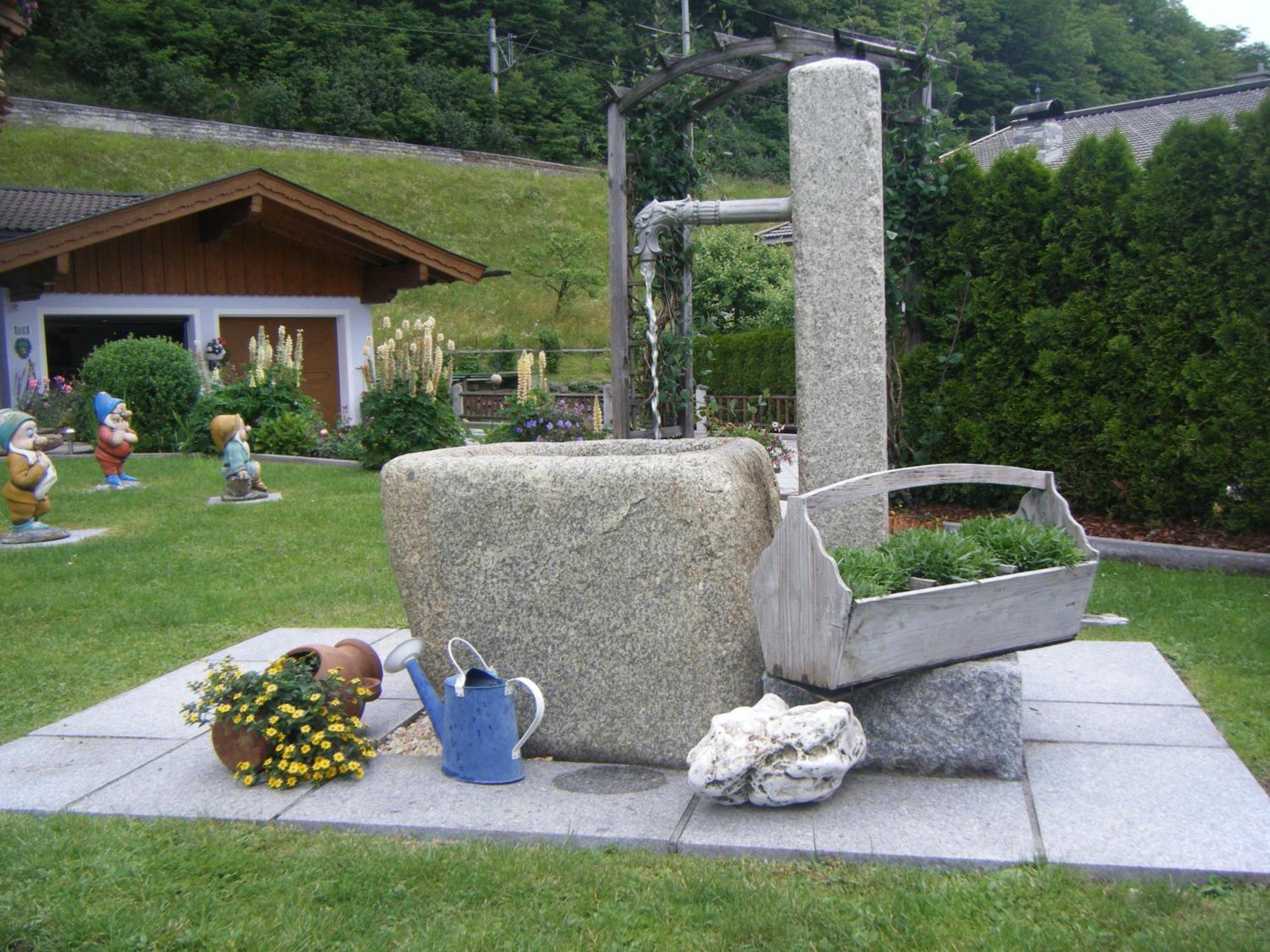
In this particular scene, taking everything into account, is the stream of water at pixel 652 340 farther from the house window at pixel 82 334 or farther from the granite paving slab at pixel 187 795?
the house window at pixel 82 334

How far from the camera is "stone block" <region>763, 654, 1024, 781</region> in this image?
353cm

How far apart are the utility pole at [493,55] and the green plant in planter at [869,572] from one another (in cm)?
4989

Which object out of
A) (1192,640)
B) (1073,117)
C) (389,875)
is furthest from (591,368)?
(389,875)

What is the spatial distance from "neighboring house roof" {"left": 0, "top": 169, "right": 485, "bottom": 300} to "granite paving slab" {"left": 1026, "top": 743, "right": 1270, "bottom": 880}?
44.8 feet

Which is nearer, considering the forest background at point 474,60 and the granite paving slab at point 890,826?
the granite paving slab at point 890,826

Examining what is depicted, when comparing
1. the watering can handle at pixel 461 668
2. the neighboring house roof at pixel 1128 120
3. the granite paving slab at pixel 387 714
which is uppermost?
the neighboring house roof at pixel 1128 120

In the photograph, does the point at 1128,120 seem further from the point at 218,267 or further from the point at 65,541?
the point at 65,541

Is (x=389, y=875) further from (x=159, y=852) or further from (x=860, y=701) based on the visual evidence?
(x=860, y=701)

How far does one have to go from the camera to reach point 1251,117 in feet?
22.2

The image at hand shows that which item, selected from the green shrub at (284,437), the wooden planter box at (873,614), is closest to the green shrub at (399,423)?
the green shrub at (284,437)

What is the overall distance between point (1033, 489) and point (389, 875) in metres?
2.91

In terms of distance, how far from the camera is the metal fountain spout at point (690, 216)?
506 centimetres

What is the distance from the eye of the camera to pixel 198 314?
54.5ft

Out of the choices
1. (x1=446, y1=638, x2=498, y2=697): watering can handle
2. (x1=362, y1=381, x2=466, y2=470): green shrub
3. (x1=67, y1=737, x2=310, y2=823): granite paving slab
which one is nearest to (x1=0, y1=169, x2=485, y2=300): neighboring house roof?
(x1=362, y1=381, x2=466, y2=470): green shrub
